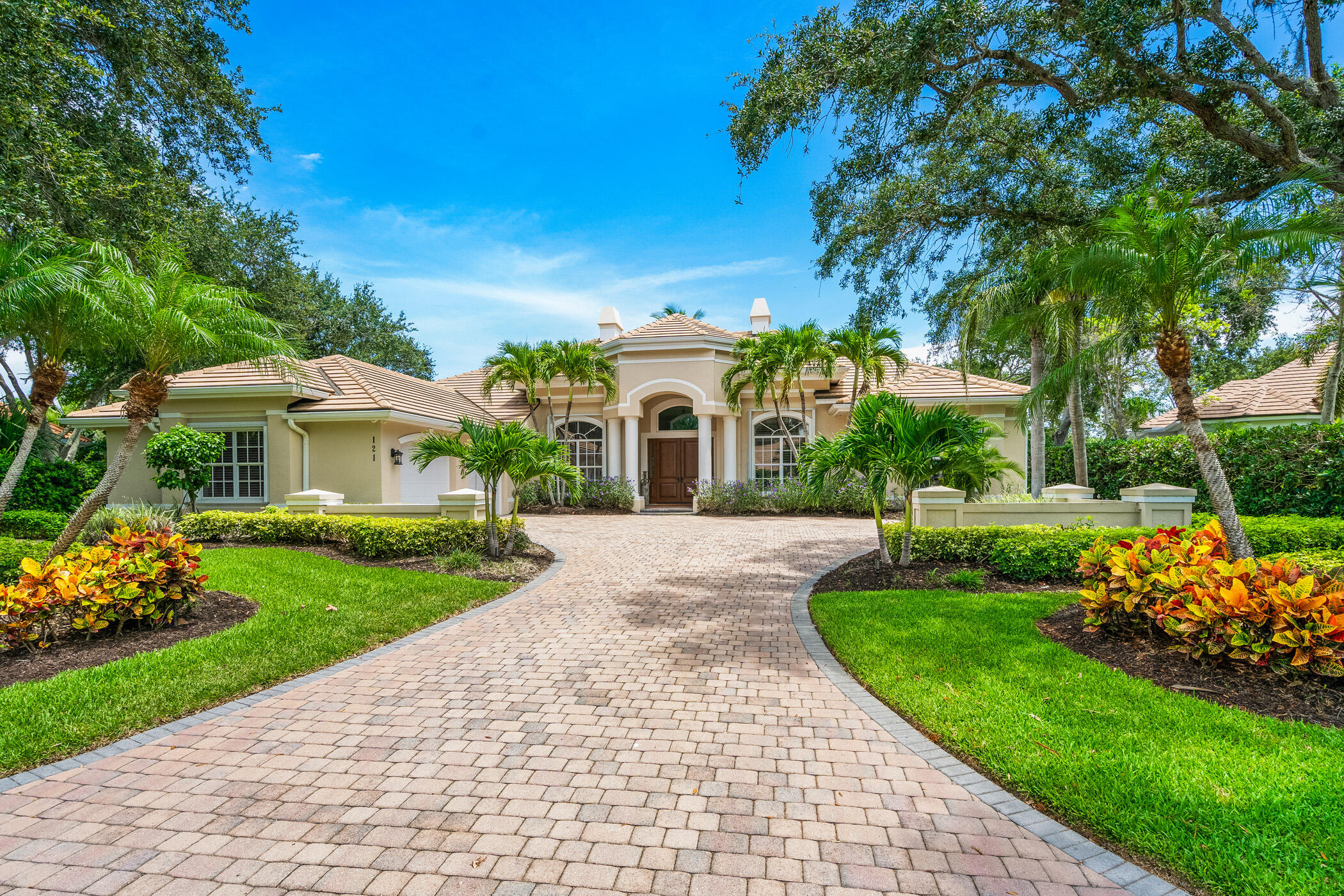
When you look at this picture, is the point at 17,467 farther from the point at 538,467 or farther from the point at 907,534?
the point at 907,534

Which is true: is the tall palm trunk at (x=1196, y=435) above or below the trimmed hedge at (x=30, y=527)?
above

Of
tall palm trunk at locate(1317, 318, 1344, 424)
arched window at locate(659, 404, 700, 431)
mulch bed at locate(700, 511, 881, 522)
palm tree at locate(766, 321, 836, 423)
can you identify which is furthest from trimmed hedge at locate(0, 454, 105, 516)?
tall palm trunk at locate(1317, 318, 1344, 424)

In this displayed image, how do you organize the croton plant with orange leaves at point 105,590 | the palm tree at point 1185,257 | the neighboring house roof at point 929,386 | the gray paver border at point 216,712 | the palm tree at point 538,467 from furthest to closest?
the neighboring house roof at point 929,386 → the palm tree at point 538,467 → the palm tree at point 1185,257 → the croton plant with orange leaves at point 105,590 → the gray paver border at point 216,712

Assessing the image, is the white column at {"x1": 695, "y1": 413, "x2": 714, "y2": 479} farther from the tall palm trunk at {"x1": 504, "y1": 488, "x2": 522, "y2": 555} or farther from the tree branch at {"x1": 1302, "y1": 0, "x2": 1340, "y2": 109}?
the tree branch at {"x1": 1302, "y1": 0, "x2": 1340, "y2": 109}

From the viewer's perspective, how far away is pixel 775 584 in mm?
8898

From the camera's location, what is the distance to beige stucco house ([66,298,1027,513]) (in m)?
14.8

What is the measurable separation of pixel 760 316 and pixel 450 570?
16.5 m

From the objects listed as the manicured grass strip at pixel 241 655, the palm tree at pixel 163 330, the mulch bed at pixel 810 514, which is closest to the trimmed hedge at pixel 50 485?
the palm tree at pixel 163 330

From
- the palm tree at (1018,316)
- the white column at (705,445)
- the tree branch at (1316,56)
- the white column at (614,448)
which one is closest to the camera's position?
the tree branch at (1316,56)

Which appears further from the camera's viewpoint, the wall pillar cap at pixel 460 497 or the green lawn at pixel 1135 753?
the wall pillar cap at pixel 460 497

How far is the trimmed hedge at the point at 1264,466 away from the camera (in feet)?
39.0

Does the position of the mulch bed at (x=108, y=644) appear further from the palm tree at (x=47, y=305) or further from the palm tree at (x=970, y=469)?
the palm tree at (x=970, y=469)

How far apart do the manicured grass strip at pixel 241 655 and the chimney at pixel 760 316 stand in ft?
55.1

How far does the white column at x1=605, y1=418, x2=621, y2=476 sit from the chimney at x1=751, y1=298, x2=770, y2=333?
6556mm
